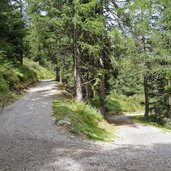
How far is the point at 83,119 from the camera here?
1764 centimetres

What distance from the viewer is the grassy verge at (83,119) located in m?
14.5

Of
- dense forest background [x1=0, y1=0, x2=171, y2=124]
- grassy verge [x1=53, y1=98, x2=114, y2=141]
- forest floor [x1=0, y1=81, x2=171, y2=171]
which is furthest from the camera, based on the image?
dense forest background [x1=0, y1=0, x2=171, y2=124]

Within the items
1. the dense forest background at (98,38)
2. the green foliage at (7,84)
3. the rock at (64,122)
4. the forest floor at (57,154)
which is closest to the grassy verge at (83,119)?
the rock at (64,122)

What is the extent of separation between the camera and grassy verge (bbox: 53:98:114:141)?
572 inches

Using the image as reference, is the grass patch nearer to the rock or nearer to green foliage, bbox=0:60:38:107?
green foliage, bbox=0:60:38:107

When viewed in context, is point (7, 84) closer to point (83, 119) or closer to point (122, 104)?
point (83, 119)

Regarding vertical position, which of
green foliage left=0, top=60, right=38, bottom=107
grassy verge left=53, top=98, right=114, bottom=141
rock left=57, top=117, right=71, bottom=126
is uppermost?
green foliage left=0, top=60, right=38, bottom=107

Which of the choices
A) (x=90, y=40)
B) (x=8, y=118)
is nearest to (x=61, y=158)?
(x=8, y=118)

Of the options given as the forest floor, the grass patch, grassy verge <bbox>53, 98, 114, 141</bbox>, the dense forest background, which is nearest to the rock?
grassy verge <bbox>53, 98, 114, 141</bbox>

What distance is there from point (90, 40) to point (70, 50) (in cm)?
410

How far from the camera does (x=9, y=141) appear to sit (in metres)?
11.1

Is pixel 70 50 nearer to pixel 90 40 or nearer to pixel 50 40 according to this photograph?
pixel 50 40

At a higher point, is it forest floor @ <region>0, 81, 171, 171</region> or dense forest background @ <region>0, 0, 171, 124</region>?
dense forest background @ <region>0, 0, 171, 124</region>

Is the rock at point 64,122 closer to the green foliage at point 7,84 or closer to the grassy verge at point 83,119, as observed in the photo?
the grassy verge at point 83,119
